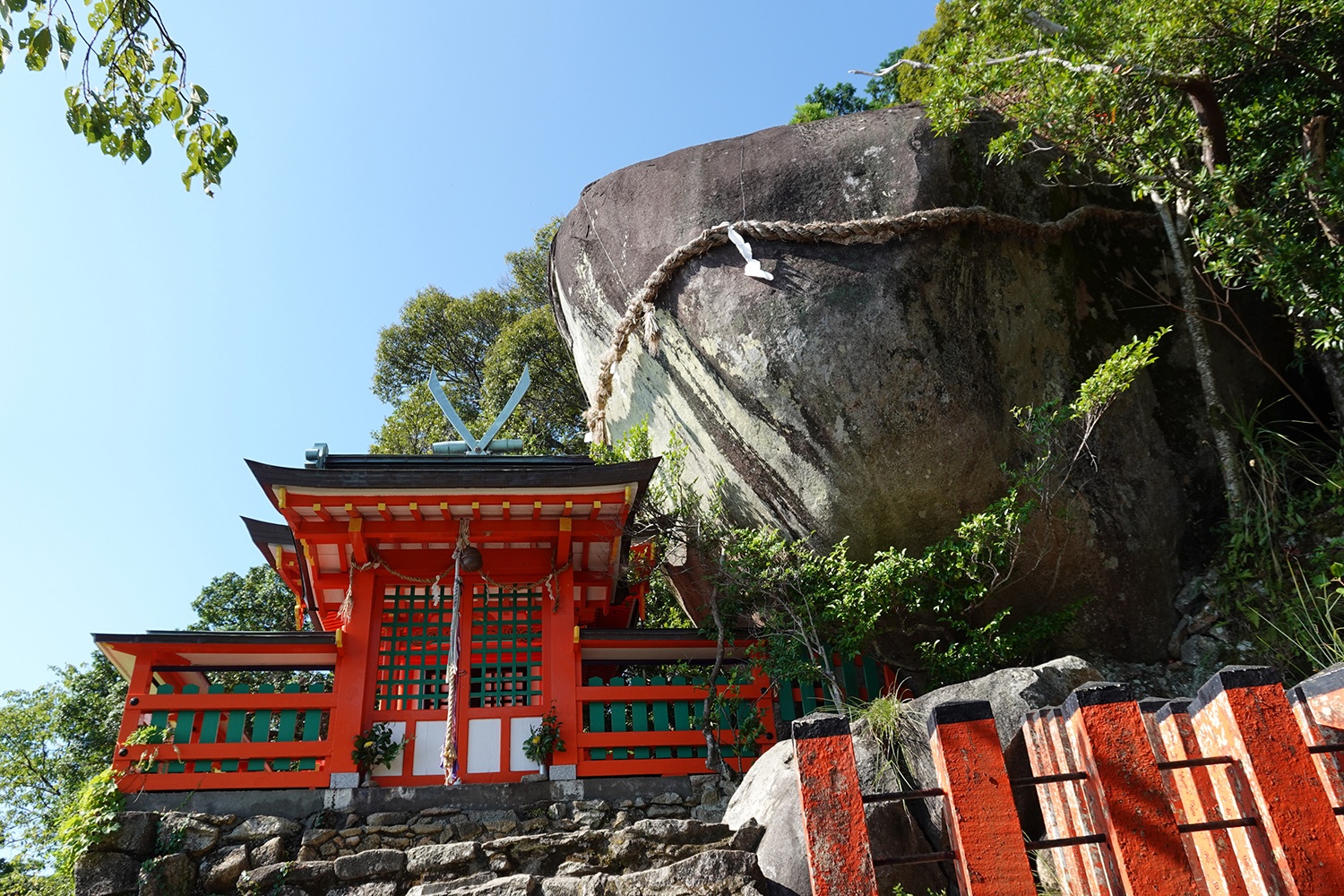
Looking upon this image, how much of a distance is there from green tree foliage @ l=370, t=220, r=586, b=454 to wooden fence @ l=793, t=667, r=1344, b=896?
46.9 ft

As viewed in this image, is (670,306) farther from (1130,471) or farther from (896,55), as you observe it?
(896,55)

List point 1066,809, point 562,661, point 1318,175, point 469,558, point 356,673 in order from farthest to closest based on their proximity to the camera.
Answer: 1. point 469,558
2. point 562,661
3. point 356,673
4. point 1318,175
5. point 1066,809

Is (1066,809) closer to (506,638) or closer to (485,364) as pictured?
(506,638)

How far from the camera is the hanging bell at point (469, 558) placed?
8.56 m

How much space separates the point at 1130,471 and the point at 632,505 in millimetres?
5067

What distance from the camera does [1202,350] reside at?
9.69 m

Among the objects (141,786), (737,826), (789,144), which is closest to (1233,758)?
(737,826)

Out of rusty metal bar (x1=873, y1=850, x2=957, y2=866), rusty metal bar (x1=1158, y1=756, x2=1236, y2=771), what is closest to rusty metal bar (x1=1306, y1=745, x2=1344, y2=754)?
rusty metal bar (x1=1158, y1=756, x2=1236, y2=771)

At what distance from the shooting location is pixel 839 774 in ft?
11.3

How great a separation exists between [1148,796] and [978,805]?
0.59 metres

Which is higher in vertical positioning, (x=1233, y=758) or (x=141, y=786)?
(x=141, y=786)

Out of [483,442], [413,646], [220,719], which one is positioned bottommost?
[220,719]

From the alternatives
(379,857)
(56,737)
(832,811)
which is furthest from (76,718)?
(832,811)

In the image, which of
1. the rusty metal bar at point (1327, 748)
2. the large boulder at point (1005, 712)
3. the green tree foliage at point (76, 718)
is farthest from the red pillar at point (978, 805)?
the green tree foliage at point (76, 718)
